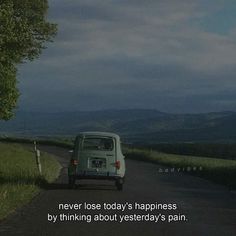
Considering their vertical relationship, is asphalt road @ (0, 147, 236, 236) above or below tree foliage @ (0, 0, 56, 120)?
below

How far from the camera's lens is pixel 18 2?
1582 inches

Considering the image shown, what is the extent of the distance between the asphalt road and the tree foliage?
1203 cm

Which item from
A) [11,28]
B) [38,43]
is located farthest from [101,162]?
[38,43]

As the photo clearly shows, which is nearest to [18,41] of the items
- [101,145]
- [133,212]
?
[101,145]

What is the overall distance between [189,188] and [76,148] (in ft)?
13.8

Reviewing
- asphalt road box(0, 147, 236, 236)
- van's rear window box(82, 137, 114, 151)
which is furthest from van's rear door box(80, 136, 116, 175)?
asphalt road box(0, 147, 236, 236)

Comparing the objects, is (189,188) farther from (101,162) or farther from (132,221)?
(132,221)

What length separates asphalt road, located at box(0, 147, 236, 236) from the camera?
13.2 metres

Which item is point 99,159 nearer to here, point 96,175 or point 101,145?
point 96,175

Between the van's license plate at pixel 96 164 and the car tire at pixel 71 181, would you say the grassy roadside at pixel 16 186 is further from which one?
the van's license plate at pixel 96 164

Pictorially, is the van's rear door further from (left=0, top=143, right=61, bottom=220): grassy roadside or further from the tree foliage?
the tree foliage

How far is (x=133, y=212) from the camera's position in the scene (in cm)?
1606

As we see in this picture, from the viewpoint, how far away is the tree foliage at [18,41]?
35.4 m

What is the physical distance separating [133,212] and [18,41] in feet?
69.0
